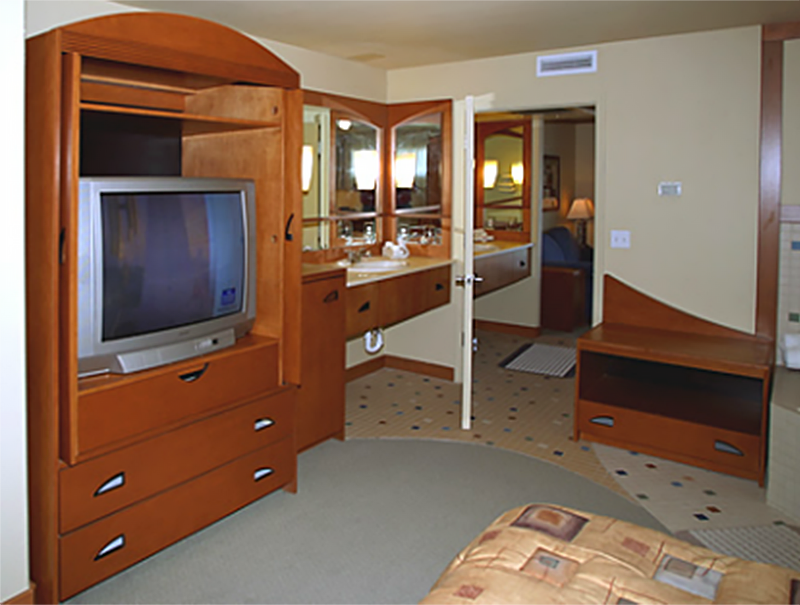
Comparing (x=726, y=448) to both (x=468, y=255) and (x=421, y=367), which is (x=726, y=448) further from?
(x=421, y=367)

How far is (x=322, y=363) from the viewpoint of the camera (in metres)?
3.57

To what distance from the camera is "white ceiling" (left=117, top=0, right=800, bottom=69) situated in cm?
316

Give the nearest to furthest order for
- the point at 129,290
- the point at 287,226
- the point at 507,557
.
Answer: the point at 507,557 < the point at 129,290 < the point at 287,226

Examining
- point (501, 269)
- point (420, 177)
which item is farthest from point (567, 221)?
point (420, 177)

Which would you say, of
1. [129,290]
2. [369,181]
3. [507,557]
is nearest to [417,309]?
[369,181]

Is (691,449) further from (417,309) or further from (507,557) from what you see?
(507,557)

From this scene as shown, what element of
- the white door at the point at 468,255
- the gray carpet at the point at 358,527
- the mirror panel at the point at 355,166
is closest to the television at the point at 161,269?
the gray carpet at the point at 358,527

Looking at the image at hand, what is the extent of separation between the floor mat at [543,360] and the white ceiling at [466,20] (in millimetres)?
2261

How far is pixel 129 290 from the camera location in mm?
2402

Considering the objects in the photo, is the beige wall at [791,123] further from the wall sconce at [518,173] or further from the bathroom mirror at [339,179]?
the wall sconce at [518,173]

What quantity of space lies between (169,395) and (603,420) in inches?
89.3

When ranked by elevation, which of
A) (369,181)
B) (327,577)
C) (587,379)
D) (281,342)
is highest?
(369,181)

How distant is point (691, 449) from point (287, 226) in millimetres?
2229

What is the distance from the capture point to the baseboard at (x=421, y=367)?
16.3 ft
